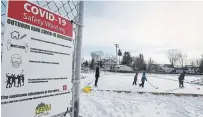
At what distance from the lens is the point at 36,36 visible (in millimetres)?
1757

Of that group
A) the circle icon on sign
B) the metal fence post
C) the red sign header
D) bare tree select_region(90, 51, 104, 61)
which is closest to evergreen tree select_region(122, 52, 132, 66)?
bare tree select_region(90, 51, 104, 61)

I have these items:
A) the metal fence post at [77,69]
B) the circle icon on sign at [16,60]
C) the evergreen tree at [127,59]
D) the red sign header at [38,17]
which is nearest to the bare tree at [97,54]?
the evergreen tree at [127,59]

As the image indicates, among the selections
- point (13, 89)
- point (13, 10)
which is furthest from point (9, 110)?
point (13, 10)

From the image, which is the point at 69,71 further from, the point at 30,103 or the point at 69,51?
the point at 30,103

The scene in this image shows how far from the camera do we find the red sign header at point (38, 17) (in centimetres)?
157

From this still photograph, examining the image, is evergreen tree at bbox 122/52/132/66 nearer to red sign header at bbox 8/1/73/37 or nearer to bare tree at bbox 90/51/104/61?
bare tree at bbox 90/51/104/61

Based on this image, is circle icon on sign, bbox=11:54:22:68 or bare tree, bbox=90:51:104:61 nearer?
circle icon on sign, bbox=11:54:22:68

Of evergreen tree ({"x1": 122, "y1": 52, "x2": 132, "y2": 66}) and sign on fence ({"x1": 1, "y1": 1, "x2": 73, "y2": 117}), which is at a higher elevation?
evergreen tree ({"x1": 122, "y1": 52, "x2": 132, "y2": 66})

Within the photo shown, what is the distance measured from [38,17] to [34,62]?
14.0 inches

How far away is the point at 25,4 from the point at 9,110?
76cm

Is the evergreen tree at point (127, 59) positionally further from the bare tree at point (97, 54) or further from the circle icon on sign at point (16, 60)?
the circle icon on sign at point (16, 60)

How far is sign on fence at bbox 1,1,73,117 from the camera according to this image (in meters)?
1.55

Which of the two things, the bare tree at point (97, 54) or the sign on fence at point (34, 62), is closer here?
the sign on fence at point (34, 62)

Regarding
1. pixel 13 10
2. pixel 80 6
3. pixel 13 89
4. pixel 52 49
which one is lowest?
pixel 13 89
